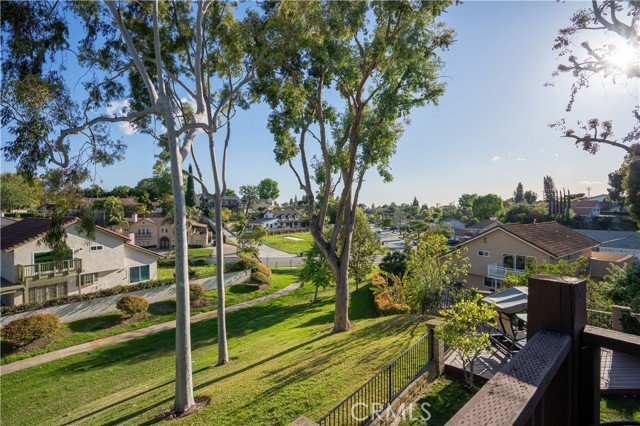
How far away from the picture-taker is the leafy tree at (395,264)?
25.0m

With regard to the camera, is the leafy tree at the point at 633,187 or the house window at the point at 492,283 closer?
the leafy tree at the point at 633,187

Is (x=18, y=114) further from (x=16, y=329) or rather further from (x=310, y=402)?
(x=16, y=329)

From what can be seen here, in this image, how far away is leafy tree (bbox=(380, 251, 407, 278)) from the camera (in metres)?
25.0

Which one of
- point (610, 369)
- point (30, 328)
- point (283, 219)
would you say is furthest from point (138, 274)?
point (283, 219)

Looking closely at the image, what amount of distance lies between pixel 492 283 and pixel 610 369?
17.7 meters

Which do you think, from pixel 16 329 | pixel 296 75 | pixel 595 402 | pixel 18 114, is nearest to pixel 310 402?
pixel 595 402

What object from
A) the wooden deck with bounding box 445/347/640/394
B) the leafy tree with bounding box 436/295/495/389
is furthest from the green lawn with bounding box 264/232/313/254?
the leafy tree with bounding box 436/295/495/389

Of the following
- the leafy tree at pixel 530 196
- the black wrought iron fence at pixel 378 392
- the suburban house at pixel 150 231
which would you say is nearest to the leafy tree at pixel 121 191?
the suburban house at pixel 150 231

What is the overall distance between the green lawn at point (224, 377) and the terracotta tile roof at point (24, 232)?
9362 mm

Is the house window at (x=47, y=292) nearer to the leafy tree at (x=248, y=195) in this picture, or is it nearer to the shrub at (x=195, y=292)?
the shrub at (x=195, y=292)

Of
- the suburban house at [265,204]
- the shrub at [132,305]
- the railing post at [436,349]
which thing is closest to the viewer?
the railing post at [436,349]

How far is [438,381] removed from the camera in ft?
22.1

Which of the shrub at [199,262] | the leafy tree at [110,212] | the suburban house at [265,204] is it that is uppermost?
the suburban house at [265,204]

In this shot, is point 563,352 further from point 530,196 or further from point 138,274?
point 530,196
